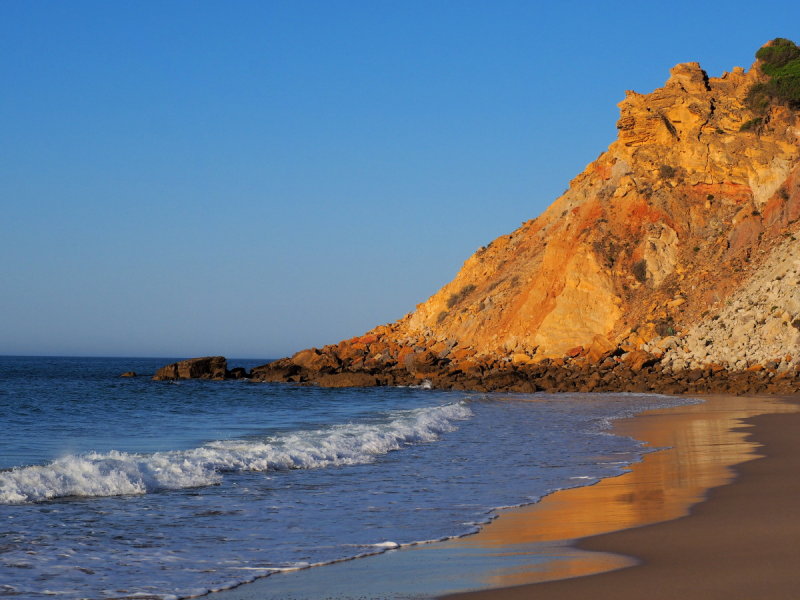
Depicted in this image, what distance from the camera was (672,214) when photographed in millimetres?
48750

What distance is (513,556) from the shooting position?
289 inches

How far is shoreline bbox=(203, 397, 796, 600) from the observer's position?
639 cm

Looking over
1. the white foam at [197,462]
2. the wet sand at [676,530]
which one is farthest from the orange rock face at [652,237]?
the wet sand at [676,530]

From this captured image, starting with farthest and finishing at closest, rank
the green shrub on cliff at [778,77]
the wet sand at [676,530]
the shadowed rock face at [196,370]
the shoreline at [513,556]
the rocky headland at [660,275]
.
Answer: the shadowed rock face at [196,370] → the green shrub on cliff at [778,77] → the rocky headland at [660,275] → the shoreline at [513,556] → the wet sand at [676,530]

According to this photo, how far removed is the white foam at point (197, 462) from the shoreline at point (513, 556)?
494 cm

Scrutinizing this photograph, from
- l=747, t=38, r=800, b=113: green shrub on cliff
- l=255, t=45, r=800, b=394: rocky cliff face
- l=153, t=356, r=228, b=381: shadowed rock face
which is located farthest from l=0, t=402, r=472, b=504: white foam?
l=153, t=356, r=228, b=381: shadowed rock face

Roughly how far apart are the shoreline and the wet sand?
22 mm

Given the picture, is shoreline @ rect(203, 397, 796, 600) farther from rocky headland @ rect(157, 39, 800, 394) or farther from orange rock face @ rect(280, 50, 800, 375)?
orange rock face @ rect(280, 50, 800, 375)

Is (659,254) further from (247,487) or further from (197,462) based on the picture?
(247,487)

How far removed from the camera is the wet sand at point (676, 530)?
6055mm

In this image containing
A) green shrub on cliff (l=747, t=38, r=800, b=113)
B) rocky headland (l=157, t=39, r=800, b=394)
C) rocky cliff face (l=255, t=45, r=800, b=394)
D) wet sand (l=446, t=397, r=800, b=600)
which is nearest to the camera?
wet sand (l=446, t=397, r=800, b=600)

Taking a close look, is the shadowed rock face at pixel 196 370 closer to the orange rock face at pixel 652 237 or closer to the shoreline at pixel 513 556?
the orange rock face at pixel 652 237

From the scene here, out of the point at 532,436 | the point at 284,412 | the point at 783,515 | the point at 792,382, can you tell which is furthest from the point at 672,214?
the point at 783,515

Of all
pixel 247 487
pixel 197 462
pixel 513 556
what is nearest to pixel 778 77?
pixel 197 462
